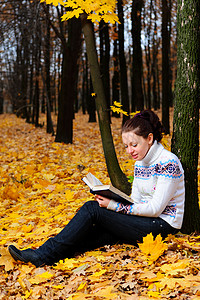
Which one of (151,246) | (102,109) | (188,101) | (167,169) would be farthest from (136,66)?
(151,246)

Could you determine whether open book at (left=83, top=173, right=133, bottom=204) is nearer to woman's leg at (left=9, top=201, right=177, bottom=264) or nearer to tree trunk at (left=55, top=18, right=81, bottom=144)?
woman's leg at (left=9, top=201, right=177, bottom=264)

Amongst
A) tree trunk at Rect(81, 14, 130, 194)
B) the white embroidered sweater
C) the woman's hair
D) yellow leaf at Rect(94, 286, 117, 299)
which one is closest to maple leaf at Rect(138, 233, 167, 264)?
the white embroidered sweater

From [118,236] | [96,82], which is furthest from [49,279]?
[96,82]

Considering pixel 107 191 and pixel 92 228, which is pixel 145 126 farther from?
pixel 92 228

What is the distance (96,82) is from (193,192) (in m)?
2.14

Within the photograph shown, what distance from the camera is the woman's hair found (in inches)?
102

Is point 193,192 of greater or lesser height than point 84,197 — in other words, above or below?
above

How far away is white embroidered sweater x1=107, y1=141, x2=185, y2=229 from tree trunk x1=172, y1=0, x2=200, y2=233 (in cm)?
30

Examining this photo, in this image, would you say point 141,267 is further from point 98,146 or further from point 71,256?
point 98,146

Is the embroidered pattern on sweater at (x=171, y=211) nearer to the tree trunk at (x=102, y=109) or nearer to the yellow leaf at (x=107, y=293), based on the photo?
the yellow leaf at (x=107, y=293)

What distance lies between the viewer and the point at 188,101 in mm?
2816

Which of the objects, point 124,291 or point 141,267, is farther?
point 141,267

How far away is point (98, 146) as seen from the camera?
30.3ft

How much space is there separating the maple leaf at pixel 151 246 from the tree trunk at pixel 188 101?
48cm
